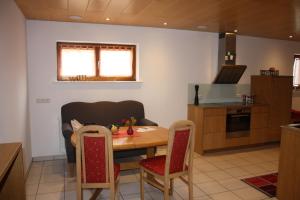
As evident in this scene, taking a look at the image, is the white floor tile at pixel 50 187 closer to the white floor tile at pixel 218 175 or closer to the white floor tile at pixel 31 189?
the white floor tile at pixel 31 189

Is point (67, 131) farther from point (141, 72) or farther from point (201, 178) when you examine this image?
point (201, 178)

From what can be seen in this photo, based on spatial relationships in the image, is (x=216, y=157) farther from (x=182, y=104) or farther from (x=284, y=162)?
(x=284, y=162)

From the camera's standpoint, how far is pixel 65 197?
308 centimetres

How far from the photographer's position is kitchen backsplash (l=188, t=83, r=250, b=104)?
5282 millimetres

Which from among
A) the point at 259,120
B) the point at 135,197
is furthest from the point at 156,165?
the point at 259,120

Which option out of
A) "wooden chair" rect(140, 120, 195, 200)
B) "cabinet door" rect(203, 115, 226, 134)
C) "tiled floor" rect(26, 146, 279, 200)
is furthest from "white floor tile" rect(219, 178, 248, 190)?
"cabinet door" rect(203, 115, 226, 134)

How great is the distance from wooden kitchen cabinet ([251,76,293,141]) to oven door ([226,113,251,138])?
60cm

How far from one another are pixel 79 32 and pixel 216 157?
3.42m

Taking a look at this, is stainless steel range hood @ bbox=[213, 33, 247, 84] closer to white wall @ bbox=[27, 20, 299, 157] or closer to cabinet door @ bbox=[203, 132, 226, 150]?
white wall @ bbox=[27, 20, 299, 157]

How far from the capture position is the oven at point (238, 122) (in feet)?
16.3

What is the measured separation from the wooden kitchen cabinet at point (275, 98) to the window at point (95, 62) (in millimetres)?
2910

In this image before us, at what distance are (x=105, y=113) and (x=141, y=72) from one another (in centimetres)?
109

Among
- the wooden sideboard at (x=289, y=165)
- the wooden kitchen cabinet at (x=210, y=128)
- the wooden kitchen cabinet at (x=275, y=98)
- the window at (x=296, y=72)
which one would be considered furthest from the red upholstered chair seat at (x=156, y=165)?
the window at (x=296, y=72)

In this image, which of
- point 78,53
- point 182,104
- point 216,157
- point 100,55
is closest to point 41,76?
point 78,53
